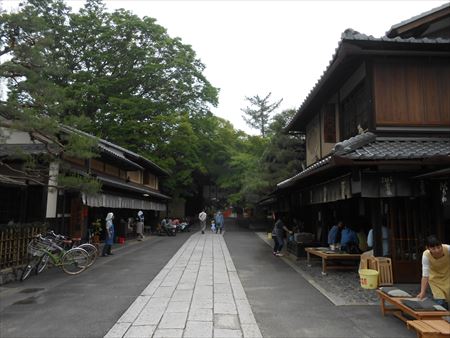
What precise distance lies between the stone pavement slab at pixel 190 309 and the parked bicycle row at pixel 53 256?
2.91 metres

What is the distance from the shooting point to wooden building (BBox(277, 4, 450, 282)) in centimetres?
885

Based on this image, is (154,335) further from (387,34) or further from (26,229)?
(387,34)

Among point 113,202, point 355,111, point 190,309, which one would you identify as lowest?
point 190,309

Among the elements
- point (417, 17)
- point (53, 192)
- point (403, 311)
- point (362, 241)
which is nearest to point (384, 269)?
point (403, 311)

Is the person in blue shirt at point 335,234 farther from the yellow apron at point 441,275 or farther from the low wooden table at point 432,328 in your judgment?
the low wooden table at point 432,328

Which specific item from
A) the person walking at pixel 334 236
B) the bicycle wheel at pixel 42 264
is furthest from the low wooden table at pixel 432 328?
the bicycle wheel at pixel 42 264

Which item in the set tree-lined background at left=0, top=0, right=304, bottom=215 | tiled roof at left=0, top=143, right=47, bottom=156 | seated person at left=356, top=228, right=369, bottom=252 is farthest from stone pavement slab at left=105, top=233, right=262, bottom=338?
tree-lined background at left=0, top=0, right=304, bottom=215

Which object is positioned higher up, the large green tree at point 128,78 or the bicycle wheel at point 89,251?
the large green tree at point 128,78

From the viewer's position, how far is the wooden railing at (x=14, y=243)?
10496 millimetres

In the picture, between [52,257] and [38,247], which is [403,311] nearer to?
[52,257]

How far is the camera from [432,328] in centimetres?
514

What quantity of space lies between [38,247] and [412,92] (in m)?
12.2

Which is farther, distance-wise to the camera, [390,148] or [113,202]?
[113,202]

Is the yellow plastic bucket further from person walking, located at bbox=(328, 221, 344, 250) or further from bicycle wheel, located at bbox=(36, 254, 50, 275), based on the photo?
bicycle wheel, located at bbox=(36, 254, 50, 275)
